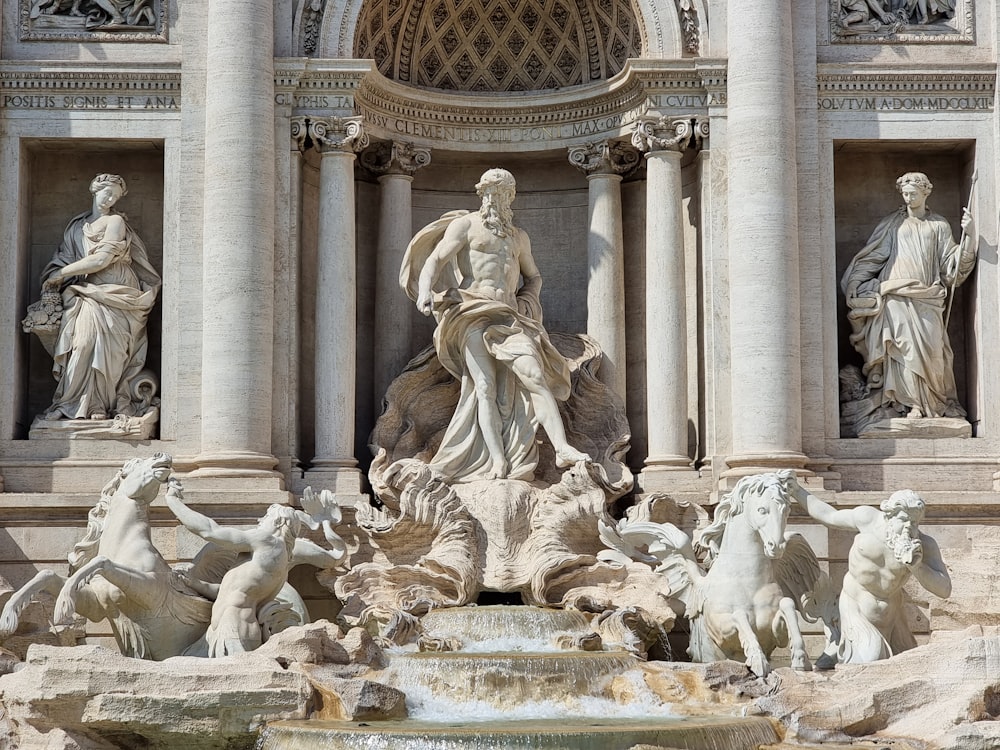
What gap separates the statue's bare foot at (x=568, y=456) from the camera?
65.2 ft

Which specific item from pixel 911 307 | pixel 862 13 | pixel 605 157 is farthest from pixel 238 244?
pixel 862 13

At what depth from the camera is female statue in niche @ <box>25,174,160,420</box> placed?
2044 centimetres

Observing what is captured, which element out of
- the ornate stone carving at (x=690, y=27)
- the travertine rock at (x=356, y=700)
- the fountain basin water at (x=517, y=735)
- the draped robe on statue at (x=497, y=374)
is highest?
the ornate stone carving at (x=690, y=27)

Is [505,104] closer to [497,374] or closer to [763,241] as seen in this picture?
[497,374]

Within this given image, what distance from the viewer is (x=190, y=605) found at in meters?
17.2

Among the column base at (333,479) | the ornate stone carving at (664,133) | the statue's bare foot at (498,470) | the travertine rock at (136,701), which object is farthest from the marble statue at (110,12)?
the travertine rock at (136,701)

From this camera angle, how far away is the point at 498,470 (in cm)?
2016

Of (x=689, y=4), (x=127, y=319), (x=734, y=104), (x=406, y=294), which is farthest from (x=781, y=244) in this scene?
(x=127, y=319)

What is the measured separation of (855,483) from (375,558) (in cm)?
577

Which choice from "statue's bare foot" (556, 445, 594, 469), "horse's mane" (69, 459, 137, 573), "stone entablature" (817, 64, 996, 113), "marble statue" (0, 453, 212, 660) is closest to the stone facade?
"stone entablature" (817, 64, 996, 113)

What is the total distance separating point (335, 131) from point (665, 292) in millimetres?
4441

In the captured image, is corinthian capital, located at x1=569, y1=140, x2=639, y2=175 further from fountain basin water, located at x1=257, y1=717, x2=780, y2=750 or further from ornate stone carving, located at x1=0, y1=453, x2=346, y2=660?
fountain basin water, located at x1=257, y1=717, x2=780, y2=750

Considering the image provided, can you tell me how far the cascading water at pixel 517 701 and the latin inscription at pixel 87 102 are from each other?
7421mm

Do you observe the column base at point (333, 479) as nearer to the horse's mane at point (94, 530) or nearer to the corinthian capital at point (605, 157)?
the horse's mane at point (94, 530)
